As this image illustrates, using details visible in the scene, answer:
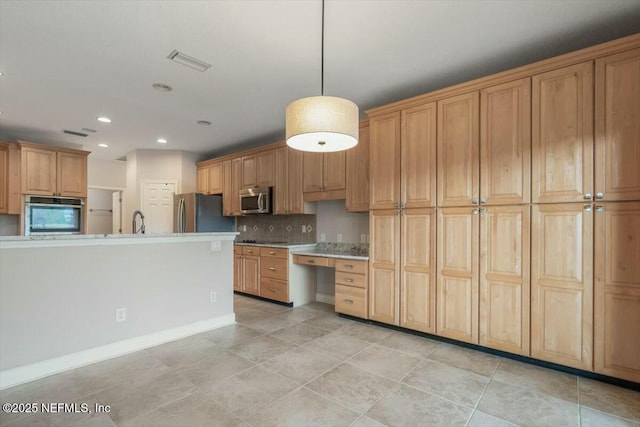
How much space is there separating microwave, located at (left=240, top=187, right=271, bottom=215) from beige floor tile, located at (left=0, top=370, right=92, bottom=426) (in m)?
3.18

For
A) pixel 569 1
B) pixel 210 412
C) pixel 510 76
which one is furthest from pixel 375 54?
pixel 210 412

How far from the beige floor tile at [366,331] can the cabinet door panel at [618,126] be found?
2.25 meters

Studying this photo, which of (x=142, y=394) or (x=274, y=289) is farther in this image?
(x=274, y=289)

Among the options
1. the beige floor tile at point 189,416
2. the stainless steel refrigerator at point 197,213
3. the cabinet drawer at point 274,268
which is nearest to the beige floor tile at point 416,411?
the beige floor tile at point 189,416

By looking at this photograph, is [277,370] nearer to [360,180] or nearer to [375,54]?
[360,180]

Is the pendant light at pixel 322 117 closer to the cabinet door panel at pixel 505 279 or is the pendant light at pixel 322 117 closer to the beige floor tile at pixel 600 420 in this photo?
the cabinet door panel at pixel 505 279

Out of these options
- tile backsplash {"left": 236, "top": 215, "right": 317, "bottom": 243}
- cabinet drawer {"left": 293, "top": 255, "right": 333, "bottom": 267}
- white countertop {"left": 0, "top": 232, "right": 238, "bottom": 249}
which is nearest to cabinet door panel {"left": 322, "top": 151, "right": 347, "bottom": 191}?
tile backsplash {"left": 236, "top": 215, "right": 317, "bottom": 243}

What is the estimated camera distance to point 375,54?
109 inches

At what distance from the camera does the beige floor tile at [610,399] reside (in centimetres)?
199

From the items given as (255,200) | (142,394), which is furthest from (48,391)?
(255,200)

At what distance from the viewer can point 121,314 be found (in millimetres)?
2887

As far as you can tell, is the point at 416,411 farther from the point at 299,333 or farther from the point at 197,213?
the point at 197,213

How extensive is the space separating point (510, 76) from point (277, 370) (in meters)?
3.14

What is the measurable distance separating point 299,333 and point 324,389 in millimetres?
1180
